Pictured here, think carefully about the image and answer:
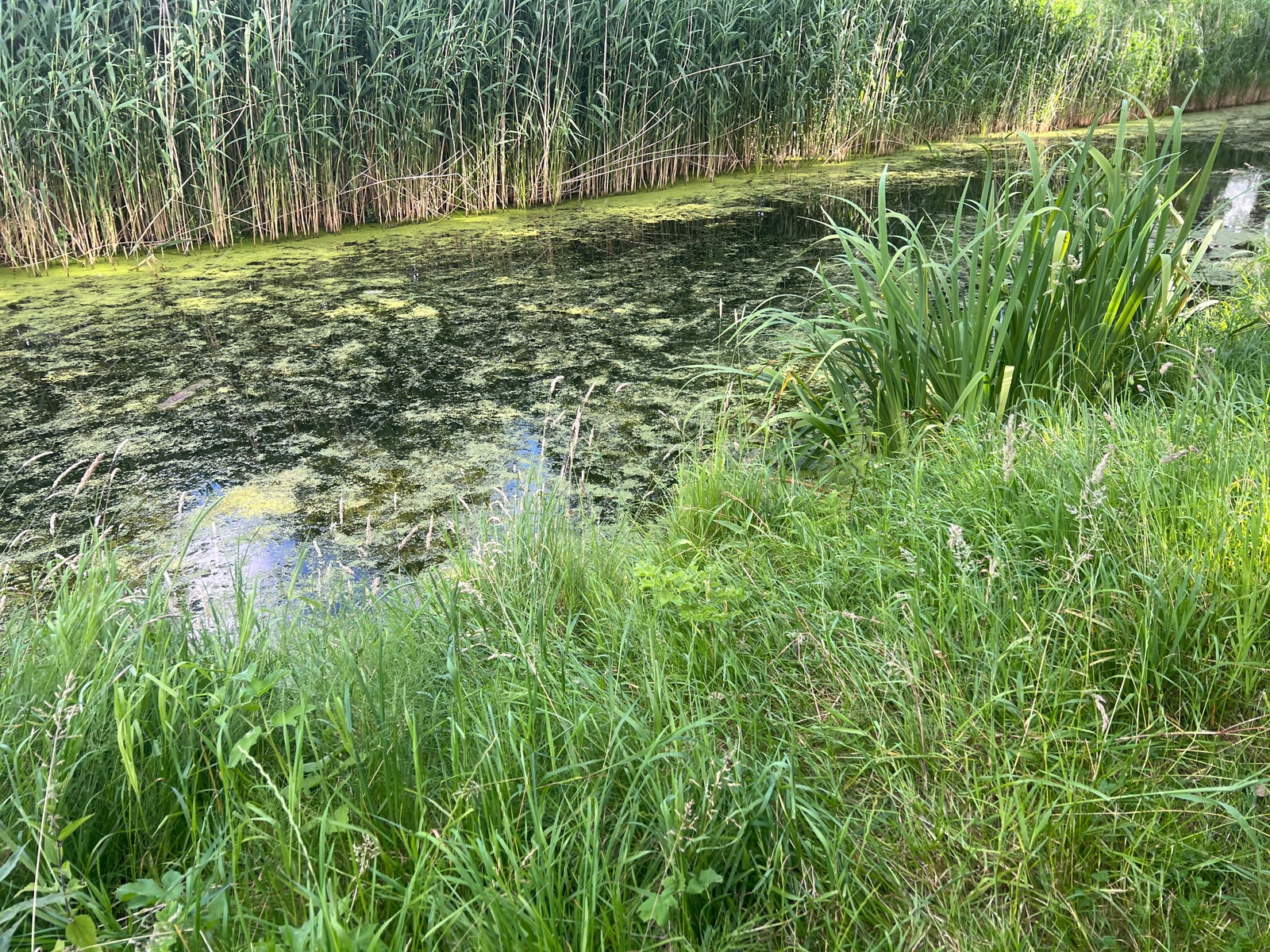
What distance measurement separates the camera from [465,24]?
4703 millimetres

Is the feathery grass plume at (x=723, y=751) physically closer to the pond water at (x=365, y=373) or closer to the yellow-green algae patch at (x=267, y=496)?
the pond water at (x=365, y=373)

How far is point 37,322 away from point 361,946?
3.82 metres

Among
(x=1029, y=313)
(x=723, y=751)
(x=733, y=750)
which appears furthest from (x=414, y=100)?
(x=733, y=750)

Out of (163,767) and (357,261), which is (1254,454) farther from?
(357,261)

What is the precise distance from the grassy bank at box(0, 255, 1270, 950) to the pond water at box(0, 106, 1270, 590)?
0.39 m

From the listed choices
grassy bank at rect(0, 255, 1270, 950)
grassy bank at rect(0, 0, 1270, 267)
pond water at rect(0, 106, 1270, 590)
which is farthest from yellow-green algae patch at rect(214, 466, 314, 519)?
grassy bank at rect(0, 0, 1270, 267)

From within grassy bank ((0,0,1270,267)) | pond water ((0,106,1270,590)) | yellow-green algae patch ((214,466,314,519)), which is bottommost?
yellow-green algae patch ((214,466,314,519))

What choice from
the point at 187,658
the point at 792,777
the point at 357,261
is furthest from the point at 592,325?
A: the point at 792,777

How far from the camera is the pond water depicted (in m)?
2.39

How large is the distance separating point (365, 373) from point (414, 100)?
90.2 inches

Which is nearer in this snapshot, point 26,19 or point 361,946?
point 361,946

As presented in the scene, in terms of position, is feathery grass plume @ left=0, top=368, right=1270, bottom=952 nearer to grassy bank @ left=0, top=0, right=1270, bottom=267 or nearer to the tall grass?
the tall grass

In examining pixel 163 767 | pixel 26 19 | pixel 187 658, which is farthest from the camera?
pixel 26 19

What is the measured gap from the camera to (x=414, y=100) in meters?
4.84
